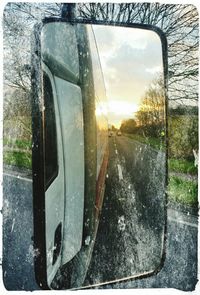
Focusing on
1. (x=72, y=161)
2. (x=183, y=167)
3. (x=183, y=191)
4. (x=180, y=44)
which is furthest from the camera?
(x=183, y=167)

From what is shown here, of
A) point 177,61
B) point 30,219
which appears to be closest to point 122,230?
point 30,219

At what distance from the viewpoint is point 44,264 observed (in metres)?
1.19

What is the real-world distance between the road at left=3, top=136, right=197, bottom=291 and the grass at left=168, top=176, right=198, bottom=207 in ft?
0.85

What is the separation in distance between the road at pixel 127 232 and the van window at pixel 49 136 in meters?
1.23

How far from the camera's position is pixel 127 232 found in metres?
3.95

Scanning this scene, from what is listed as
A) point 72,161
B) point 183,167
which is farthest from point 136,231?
point 72,161

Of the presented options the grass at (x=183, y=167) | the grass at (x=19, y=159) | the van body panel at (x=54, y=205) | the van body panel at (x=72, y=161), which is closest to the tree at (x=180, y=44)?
the grass at (x=183, y=167)

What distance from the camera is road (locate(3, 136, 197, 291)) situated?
2938 millimetres

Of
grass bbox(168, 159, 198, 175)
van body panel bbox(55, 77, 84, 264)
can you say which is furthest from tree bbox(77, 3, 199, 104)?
van body panel bbox(55, 77, 84, 264)

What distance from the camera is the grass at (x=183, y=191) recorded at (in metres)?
5.06

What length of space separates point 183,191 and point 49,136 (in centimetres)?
424

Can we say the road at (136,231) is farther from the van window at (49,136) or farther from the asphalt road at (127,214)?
the van window at (49,136)

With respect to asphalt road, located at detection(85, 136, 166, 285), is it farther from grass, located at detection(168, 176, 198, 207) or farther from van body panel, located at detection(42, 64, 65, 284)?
van body panel, located at detection(42, 64, 65, 284)

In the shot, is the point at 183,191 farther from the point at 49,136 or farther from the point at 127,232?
the point at 49,136
